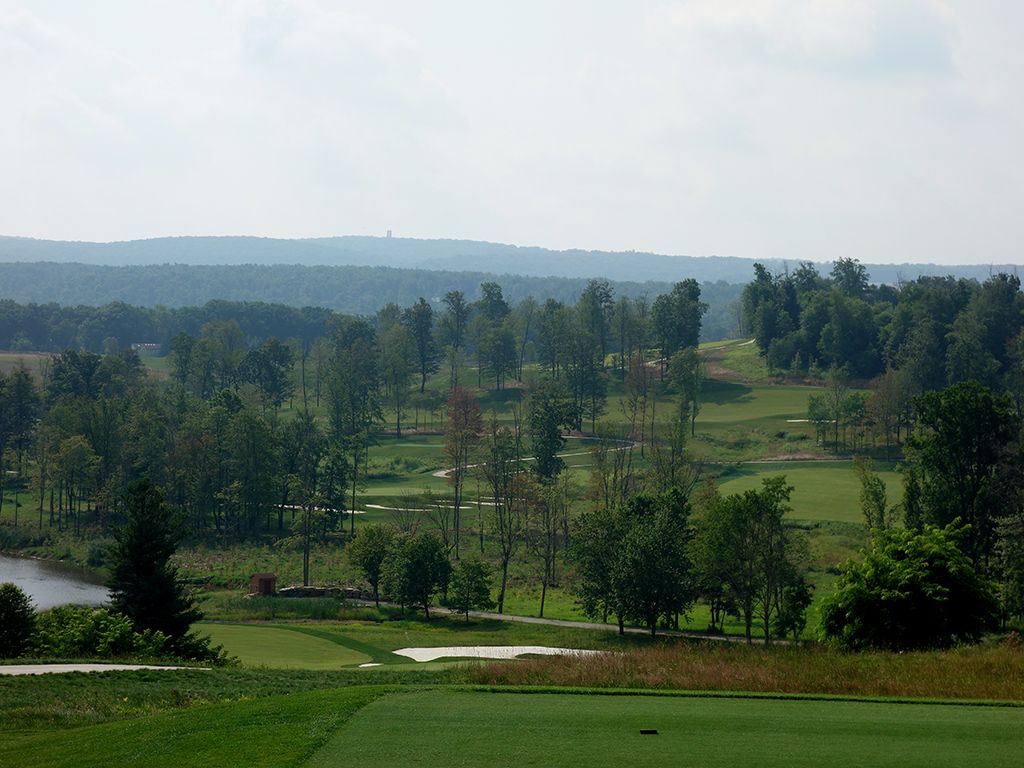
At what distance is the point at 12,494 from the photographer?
97.4 meters

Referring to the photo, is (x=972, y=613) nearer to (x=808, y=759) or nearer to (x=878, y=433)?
(x=808, y=759)

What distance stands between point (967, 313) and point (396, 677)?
105 m

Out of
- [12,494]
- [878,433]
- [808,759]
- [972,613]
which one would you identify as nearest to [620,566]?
[972,613]

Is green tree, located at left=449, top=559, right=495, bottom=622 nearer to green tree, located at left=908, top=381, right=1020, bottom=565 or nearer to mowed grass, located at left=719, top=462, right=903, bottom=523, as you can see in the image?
green tree, located at left=908, top=381, right=1020, bottom=565

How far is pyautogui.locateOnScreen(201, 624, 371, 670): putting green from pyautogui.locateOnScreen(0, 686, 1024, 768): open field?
1884 cm

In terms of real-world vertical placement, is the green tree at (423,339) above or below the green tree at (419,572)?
above

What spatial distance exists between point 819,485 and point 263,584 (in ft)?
140

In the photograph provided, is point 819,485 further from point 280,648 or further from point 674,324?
point 280,648

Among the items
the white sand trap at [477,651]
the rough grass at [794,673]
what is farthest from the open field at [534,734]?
the white sand trap at [477,651]

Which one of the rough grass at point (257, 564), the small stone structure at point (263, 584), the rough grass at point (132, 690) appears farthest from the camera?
the rough grass at point (257, 564)

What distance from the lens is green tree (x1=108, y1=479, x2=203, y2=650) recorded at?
37250 mm

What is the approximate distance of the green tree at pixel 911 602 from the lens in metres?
32.4

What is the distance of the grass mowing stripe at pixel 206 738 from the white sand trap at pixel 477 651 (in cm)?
2365

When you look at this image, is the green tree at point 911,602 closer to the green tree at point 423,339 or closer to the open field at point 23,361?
the green tree at point 423,339
